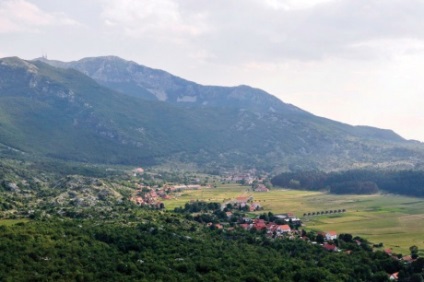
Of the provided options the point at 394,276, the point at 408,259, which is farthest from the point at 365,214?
the point at 394,276

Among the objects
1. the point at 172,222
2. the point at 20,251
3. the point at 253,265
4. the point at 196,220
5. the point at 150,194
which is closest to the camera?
the point at 20,251

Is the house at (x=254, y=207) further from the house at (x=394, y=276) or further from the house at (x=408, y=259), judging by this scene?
the house at (x=394, y=276)

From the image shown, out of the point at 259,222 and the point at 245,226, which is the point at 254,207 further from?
the point at 245,226

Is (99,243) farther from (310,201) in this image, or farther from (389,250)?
(310,201)

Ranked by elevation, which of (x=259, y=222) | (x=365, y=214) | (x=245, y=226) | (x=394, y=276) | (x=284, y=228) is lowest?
(x=394, y=276)

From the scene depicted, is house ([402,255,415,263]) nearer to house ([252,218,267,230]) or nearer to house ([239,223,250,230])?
house ([252,218,267,230])

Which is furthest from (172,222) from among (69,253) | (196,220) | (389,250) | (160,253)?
(389,250)

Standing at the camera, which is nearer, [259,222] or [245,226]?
[245,226]
